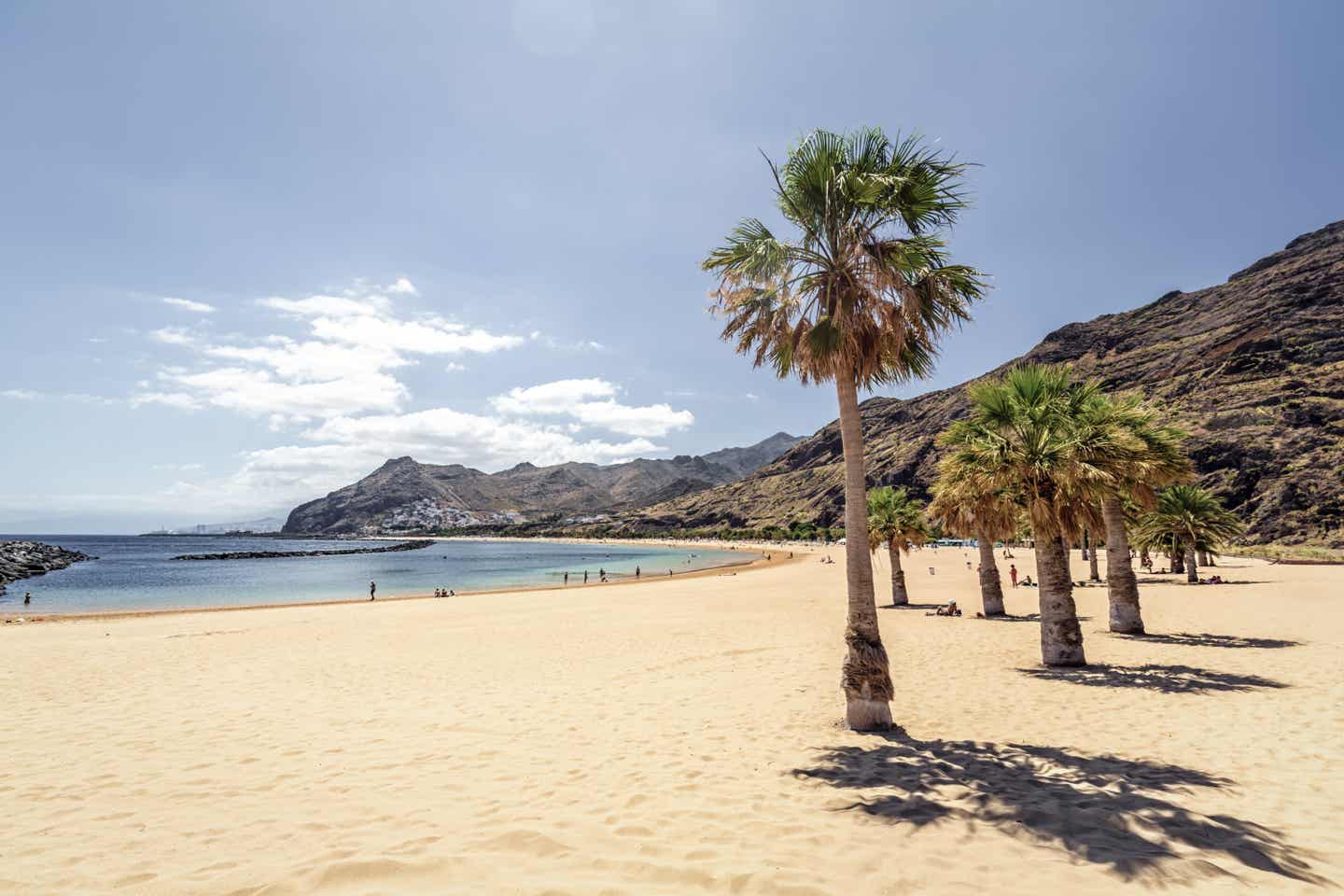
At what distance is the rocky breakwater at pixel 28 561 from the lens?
6422 centimetres

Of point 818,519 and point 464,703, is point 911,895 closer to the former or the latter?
point 464,703

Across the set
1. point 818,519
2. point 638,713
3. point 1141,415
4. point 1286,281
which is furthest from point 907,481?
point 638,713

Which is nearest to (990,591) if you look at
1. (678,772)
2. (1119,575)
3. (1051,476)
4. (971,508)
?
(1119,575)

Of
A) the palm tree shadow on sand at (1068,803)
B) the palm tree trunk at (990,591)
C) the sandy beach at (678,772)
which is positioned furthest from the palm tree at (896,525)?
the palm tree shadow on sand at (1068,803)

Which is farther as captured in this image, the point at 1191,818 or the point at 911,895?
the point at 1191,818

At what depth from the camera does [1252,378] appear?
88125 millimetres

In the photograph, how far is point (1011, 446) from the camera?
13594 millimetres

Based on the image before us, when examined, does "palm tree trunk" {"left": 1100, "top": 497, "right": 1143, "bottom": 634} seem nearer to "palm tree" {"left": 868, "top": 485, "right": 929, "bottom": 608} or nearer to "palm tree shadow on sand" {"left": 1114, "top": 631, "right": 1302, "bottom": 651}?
"palm tree shadow on sand" {"left": 1114, "top": 631, "right": 1302, "bottom": 651}

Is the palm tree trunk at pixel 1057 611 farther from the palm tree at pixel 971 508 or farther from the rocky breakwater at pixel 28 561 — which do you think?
the rocky breakwater at pixel 28 561

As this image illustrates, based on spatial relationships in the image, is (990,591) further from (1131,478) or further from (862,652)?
(862,652)

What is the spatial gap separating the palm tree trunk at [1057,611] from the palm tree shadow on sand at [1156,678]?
269mm

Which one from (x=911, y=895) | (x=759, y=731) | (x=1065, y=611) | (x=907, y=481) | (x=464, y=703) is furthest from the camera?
→ (x=907, y=481)

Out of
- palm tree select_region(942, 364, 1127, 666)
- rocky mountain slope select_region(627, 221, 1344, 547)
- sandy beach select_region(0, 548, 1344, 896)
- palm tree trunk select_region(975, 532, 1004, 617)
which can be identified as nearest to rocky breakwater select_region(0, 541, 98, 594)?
sandy beach select_region(0, 548, 1344, 896)

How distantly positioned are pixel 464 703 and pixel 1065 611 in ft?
43.4
